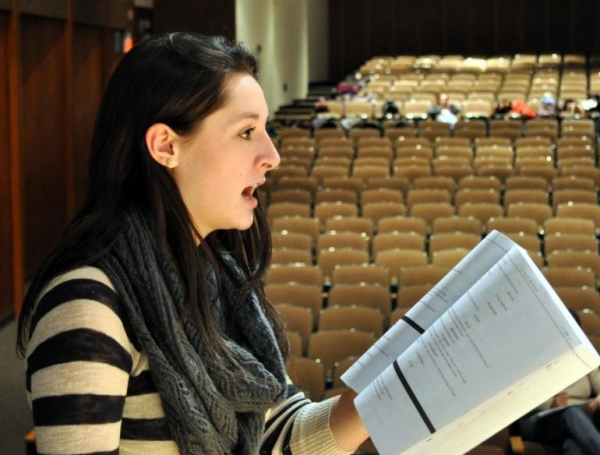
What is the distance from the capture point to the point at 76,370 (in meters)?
0.98

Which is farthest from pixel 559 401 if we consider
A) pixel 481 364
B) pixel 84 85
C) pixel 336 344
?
pixel 84 85

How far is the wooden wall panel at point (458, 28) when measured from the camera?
19.7 metres

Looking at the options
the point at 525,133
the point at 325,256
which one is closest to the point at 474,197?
the point at 325,256

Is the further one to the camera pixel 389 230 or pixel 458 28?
pixel 458 28

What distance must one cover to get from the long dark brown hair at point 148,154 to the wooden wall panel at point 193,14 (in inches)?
495

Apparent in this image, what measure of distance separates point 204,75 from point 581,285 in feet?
17.4

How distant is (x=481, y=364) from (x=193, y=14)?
13040 millimetres

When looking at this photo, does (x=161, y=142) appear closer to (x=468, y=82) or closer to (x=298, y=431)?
(x=298, y=431)

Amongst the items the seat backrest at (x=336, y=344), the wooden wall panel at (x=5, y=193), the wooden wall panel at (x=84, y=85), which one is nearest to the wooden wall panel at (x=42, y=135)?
the wooden wall panel at (x=84, y=85)

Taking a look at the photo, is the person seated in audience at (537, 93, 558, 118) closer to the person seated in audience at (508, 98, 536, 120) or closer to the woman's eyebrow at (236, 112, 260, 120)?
the person seated in audience at (508, 98, 536, 120)

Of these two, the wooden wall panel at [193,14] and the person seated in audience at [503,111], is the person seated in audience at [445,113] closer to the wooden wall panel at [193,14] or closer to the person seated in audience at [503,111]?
Answer: the person seated in audience at [503,111]

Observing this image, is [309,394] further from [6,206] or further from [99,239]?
[99,239]

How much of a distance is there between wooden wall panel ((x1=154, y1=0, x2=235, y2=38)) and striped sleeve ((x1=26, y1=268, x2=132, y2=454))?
1273cm

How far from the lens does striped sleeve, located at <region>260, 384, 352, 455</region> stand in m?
1.34
